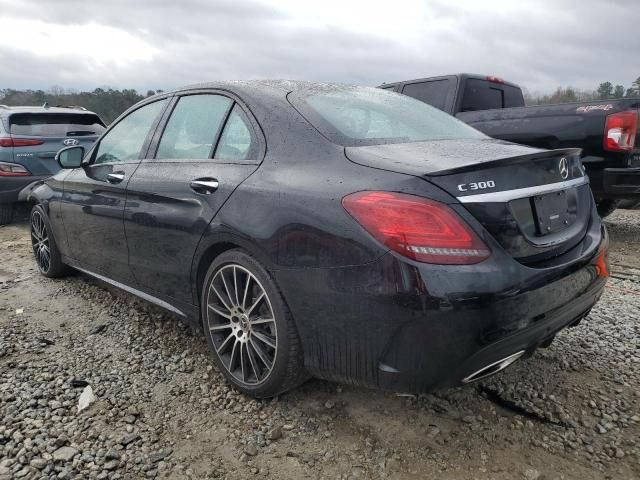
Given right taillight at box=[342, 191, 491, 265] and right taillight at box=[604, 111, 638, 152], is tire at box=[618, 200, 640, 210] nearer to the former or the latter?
right taillight at box=[604, 111, 638, 152]

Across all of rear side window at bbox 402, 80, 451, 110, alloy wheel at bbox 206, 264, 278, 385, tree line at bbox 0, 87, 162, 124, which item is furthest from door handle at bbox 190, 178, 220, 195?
tree line at bbox 0, 87, 162, 124

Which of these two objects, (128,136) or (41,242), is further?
(41,242)

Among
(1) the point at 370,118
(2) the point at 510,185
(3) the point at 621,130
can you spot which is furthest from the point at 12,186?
(3) the point at 621,130

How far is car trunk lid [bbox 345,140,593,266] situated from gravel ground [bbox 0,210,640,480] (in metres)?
0.81

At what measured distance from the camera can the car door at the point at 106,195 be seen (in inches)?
128

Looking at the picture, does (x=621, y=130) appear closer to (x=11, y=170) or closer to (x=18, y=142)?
(x=18, y=142)

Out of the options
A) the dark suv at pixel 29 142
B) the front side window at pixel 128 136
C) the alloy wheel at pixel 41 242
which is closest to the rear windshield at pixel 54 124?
the dark suv at pixel 29 142

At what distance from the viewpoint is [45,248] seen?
450cm

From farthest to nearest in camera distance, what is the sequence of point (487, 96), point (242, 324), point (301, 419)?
1. point (487, 96)
2. point (242, 324)
3. point (301, 419)

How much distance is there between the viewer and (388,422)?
2.31 m

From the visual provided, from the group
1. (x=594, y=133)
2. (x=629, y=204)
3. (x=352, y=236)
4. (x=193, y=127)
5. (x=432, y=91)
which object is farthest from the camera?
(x=432, y=91)

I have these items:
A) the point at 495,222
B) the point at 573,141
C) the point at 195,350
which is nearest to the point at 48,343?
the point at 195,350

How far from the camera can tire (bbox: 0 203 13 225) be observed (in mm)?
7171

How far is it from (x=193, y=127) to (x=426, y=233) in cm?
171
